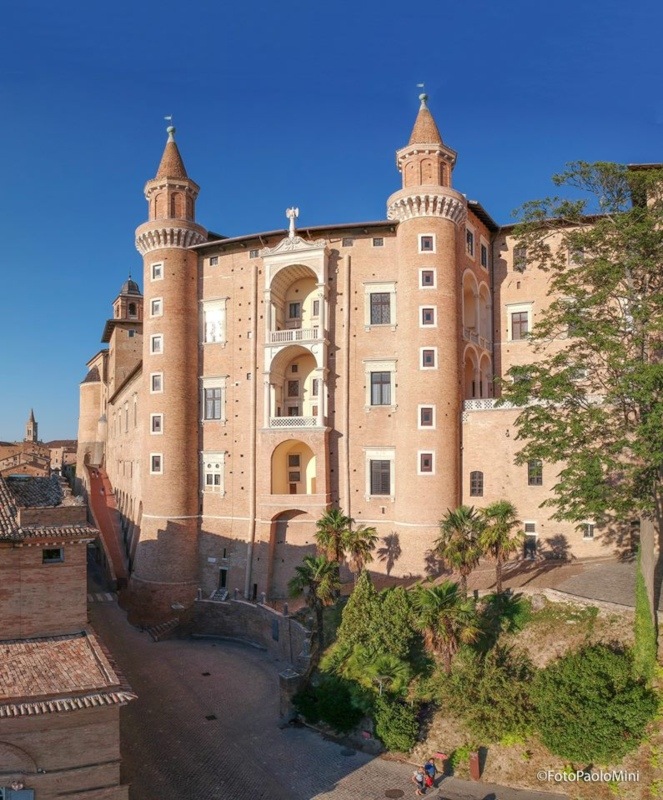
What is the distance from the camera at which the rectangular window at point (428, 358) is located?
37000 millimetres

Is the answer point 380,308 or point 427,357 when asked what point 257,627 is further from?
point 380,308

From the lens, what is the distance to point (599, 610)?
83.1ft

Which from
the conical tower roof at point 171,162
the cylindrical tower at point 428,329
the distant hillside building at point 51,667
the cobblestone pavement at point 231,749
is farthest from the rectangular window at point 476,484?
the conical tower roof at point 171,162

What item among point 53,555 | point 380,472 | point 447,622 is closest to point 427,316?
point 380,472

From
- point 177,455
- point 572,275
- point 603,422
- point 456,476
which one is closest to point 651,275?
point 572,275

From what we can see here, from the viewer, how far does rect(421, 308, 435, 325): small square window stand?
37.2 metres

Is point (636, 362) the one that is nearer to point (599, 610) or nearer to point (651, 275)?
point (651, 275)

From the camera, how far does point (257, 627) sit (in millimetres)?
36781

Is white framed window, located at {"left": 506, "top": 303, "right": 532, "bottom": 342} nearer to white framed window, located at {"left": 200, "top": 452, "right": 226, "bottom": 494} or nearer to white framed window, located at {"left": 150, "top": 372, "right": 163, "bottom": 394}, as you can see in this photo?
white framed window, located at {"left": 200, "top": 452, "right": 226, "bottom": 494}

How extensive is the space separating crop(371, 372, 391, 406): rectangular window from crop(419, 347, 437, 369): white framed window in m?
2.49

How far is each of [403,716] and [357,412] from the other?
61.5ft

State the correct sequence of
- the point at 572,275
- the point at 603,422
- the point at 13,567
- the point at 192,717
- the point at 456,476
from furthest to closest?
the point at 456,476 < the point at 192,717 < the point at 572,275 < the point at 603,422 < the point at 13,567

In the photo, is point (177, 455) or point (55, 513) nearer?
point (55, 513)

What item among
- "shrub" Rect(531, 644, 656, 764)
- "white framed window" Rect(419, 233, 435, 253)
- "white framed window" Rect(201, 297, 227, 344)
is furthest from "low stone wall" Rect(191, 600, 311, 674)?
"white framed window" Rect(419, 233, 435, 253)
